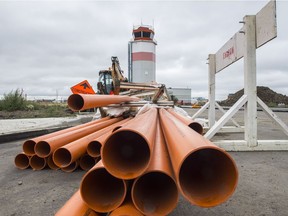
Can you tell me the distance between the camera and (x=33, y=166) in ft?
11.5

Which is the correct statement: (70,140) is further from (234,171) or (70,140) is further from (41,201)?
(234,171)

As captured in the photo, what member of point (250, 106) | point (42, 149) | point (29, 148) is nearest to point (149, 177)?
point (42, 149)

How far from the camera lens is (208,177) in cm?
163

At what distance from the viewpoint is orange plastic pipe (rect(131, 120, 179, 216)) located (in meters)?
1.51

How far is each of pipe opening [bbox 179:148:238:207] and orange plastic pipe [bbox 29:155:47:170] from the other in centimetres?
249

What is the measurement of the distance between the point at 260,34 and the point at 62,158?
3893 mm

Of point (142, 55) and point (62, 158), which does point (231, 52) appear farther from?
point (142, 55)

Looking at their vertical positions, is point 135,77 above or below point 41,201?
above

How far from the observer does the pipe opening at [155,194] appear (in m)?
1.53

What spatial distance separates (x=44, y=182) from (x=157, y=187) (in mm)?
1801

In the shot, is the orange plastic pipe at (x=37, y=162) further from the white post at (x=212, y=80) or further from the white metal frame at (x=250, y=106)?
the white post at (x=212, y=80)

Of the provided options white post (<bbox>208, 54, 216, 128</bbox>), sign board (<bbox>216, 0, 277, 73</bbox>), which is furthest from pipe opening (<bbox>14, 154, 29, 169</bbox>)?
white post (<bbox>208, 54, 216, 128</bbox>)

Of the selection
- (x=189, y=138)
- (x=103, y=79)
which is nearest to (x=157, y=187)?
(x=189, y=138)

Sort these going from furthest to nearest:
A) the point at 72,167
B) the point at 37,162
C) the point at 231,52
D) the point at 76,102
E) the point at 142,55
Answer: the point at 142,55, the point at 231,52, the point at 37,162, the point at 72,167, the point at 76,102
